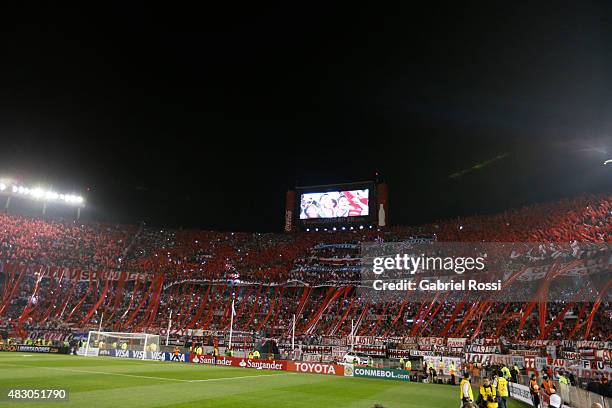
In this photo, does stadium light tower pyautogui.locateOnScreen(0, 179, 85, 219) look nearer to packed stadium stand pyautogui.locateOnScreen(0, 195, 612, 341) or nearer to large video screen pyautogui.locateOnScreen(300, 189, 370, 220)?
packed stadium stand pyautogui.locateOnScreen(0, 195, 612, 341)

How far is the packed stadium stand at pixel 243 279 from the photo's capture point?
40.6 metres

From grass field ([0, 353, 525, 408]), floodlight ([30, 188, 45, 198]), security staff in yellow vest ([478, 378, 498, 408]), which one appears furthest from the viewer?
floodlight ([30, 188, 45, 198])

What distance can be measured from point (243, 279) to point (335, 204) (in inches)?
608

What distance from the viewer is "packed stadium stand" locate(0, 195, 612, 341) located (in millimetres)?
40594

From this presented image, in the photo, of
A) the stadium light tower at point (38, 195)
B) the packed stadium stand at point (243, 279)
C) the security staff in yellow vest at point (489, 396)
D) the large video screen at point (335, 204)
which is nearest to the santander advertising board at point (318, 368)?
the packed stadium stand at point (243, 279)

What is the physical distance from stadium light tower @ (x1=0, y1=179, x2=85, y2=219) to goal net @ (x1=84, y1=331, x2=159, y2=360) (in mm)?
31150

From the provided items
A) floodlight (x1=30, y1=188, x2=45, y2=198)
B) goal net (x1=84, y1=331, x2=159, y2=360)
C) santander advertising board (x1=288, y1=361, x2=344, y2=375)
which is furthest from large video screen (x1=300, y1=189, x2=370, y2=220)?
floodlight (x1=30, y1=188, x2=45, y2=198)

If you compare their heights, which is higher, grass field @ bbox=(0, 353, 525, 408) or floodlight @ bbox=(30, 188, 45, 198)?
floodlight @ bbox=(30, 188, 45, 198)

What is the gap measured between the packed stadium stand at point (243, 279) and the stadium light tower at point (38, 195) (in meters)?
4.63

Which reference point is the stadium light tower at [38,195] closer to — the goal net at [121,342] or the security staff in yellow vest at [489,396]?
the goal net at [121,342]

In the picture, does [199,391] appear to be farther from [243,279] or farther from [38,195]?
[38,195]

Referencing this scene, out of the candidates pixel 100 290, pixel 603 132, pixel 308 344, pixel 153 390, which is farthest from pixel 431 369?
pixel 100 290

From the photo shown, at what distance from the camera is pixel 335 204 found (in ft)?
192

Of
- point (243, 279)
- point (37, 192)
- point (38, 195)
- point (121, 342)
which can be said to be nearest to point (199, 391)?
point (121, 342)
